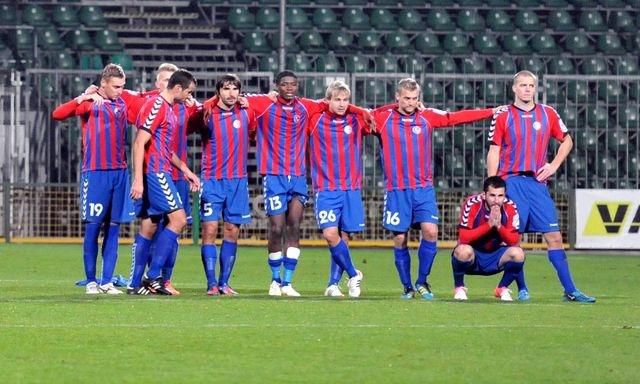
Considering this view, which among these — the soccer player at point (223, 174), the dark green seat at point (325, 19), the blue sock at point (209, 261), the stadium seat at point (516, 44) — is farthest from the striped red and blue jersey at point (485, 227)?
the dark green seat at point (325, 19)

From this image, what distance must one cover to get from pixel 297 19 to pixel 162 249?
15.7m

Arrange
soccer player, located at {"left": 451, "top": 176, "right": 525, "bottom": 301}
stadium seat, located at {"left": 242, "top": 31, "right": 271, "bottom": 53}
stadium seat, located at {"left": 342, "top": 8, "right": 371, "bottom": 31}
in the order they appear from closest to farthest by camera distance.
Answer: soccer player, located at {"left": 451, "top": 176, "right": 525, "bottom": 301}
stadium seat, located at {"left": 242, "top": 31, "right": 271, "bottom": 53}
stadium seat, located at {"left": 342, "top": 8, "right": 371, "bottom": 31}

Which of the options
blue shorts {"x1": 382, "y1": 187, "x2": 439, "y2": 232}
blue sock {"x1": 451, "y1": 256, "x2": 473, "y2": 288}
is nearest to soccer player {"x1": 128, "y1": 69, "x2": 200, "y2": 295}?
blue shorts {"x1": 382, "y1": 187, "x2": 439, "y2": 232}

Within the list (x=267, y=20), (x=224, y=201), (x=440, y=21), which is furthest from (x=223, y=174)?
(x=440, y=21)

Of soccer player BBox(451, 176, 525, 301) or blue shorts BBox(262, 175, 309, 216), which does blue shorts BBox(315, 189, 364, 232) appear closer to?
blue shorts BBox(262, 175, 309, 216)

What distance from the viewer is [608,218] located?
22.5 meters

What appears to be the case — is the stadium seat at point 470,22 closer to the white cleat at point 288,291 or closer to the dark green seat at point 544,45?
the dark green seat at point 544,45

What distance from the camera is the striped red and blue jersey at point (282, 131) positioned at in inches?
528

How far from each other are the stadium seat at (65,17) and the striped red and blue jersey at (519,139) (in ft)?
54.0

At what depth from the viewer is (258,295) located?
13.3 m

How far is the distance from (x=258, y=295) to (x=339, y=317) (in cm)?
251

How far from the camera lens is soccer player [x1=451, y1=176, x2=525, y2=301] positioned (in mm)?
12641

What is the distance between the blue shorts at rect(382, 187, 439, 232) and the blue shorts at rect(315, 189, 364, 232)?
0.31 metres

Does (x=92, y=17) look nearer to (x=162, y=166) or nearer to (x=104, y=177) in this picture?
(x=104, y=177)
